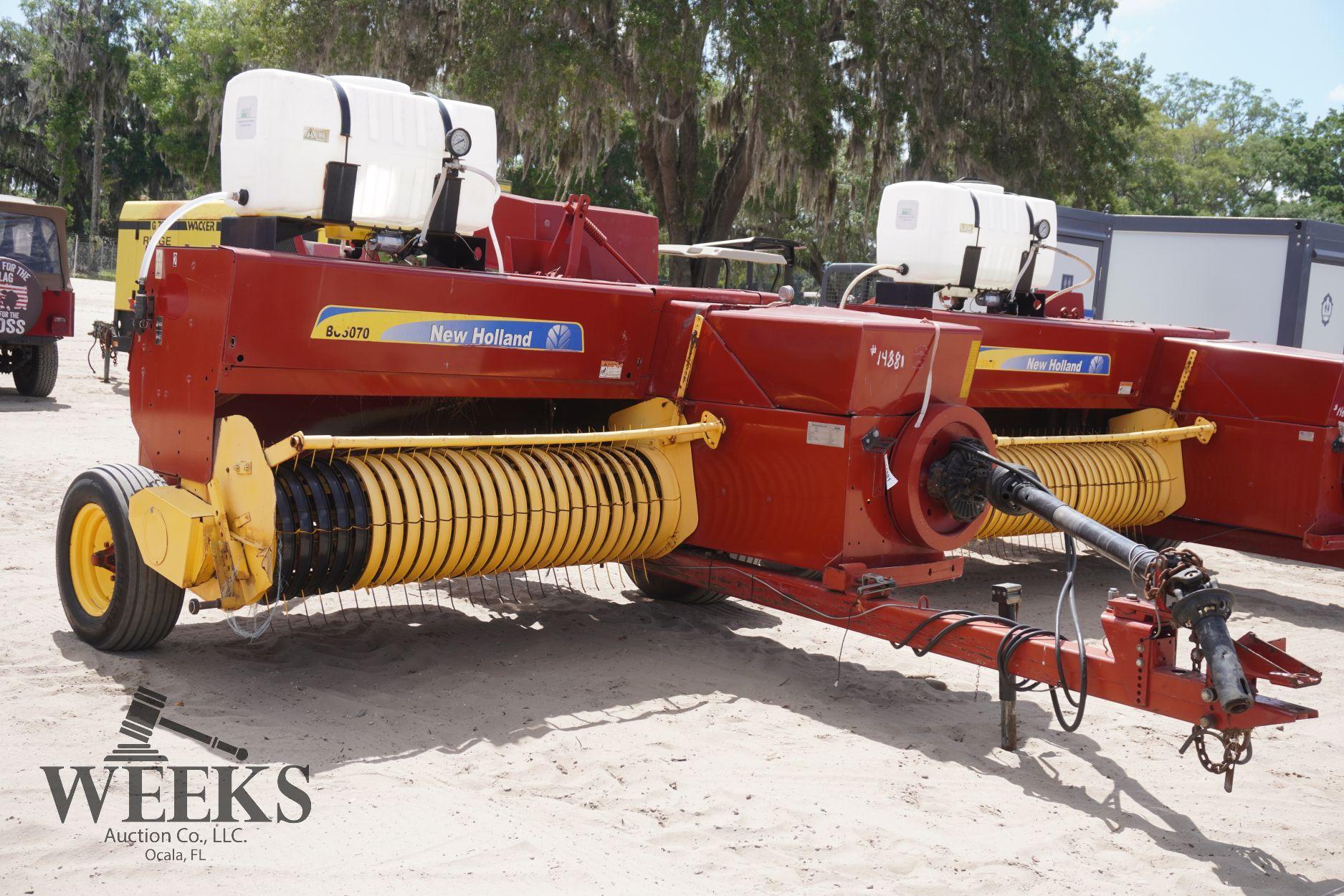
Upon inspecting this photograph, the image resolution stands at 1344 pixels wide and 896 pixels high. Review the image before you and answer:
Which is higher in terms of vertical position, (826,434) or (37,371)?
(826,434)

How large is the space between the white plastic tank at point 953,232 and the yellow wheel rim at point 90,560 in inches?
183

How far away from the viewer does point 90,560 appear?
5.46 m

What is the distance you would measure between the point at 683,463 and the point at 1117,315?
32.1 feet

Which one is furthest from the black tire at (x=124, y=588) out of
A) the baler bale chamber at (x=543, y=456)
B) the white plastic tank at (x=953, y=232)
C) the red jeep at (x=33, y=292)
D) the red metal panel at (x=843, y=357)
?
the red jeep at (x=33, y=292)

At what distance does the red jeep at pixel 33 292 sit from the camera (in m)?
13.7

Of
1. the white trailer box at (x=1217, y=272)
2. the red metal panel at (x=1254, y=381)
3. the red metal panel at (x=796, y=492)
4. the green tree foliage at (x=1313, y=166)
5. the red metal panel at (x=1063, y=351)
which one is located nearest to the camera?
the red metal panel at (x=796, y=492)

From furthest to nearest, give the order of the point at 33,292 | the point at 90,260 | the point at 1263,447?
the point at 90,260 < the point at 33,292 < the point at 1263,447

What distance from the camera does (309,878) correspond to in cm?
347

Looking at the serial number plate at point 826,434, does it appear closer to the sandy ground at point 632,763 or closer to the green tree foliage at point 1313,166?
the sandy ground at point 632,763

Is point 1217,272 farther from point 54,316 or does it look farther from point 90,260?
point 90,260

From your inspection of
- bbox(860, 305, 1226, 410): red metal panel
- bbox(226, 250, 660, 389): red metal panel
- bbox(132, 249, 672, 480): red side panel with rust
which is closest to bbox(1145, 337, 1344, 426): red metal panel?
bbox(860, 305, 1226, 410): red metal panel

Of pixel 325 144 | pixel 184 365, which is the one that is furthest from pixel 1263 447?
pixel 184 365

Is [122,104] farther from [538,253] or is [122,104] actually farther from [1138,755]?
[1138,755]

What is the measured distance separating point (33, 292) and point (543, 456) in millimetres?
10423
